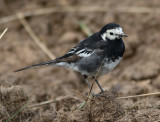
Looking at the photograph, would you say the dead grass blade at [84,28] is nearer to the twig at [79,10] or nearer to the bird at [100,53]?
the twig at [79,10]

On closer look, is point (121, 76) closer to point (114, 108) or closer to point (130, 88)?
point (130, 88)

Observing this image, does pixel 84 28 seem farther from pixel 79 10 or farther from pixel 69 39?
pixel 79 10

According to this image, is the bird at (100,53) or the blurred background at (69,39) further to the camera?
the blurred background at (69,39)

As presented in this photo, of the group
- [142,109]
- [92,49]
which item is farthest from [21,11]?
[142,109]

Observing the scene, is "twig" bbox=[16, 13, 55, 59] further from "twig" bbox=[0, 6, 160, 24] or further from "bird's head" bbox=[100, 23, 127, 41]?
"bird's head" bbox=[100, 23, 127, 41]

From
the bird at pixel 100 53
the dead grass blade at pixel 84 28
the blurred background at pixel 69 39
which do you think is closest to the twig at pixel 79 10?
the blurred background at pixel 69 39

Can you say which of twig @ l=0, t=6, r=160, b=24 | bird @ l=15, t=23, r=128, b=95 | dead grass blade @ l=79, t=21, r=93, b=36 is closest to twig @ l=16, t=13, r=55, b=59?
twig @ l=0, t=6, r=160, b=24
